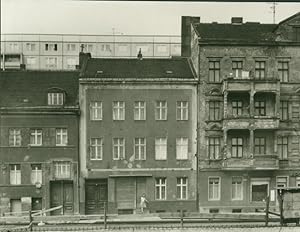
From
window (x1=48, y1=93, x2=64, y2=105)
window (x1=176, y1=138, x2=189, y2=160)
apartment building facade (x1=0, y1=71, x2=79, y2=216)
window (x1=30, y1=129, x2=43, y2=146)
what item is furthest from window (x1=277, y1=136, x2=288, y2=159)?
window (x1=30, y1=129, x2=43, y2=146)

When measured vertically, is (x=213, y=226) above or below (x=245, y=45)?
below

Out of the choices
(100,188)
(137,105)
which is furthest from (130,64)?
(100,188)

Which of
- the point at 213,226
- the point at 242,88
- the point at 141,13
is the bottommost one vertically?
the point at 213,226

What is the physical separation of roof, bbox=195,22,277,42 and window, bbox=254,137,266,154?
366 centimetres

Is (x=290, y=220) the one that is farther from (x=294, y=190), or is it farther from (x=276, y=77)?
(x=276, y=77)

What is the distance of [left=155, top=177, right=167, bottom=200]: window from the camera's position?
20.0m

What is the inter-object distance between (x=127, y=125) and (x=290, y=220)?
7389mm

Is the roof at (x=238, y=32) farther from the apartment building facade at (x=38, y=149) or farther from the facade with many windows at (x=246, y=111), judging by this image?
the apartment building facade at (x=38, y=149)

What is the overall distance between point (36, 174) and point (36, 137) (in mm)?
1272

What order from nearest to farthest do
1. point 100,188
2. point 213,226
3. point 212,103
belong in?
1. point 213,226
2. point 100,188
3. point 212,103

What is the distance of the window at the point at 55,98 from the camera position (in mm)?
20047

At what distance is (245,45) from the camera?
Answer: 68.8ft

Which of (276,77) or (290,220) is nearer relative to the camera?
(290,220)

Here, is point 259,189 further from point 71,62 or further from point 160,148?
point 71,62
